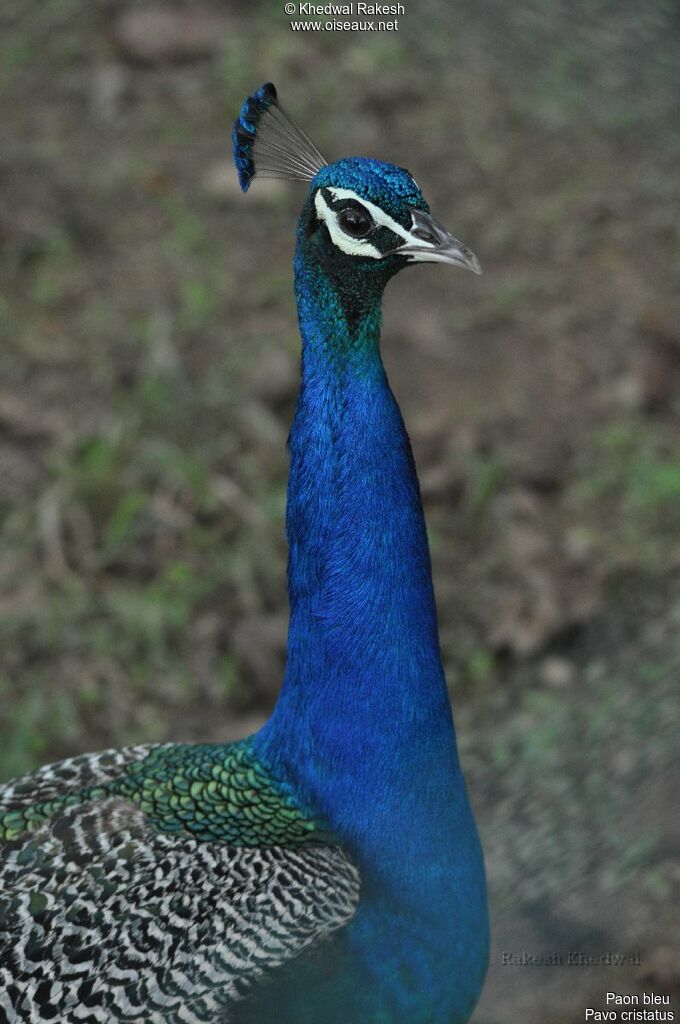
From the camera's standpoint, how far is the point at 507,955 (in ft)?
7.63

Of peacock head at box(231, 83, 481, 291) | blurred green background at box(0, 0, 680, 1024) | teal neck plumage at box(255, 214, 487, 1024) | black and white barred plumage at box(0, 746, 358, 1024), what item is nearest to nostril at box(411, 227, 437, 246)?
peacock head at box(231, 83, 481, 291)

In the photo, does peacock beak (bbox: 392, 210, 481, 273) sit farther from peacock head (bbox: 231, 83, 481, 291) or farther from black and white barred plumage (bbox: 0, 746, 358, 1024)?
black and white barred plumage (bbox: 0, 746, 358, 1024)

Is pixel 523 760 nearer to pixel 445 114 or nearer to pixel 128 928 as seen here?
pixel 128 928

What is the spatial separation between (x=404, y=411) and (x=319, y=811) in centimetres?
187

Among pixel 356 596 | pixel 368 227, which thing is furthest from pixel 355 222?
pixel 356 596

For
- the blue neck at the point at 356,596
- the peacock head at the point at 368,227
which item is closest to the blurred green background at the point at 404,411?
the peacock head at the point at 368,227

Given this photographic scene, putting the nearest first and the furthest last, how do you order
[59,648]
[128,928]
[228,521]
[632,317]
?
[128,928], [59,648], [228,521], [632,317]

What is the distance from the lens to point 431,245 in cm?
189

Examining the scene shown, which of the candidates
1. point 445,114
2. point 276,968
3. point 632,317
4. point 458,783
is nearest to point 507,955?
point 458,783

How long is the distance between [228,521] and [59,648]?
55 cm

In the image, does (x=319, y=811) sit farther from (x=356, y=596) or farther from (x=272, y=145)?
(x=272, y=145)

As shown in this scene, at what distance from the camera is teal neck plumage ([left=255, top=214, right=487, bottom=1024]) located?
203 cm

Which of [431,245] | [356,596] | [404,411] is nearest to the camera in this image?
[431,245]

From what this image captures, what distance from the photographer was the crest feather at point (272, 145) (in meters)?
2.14
